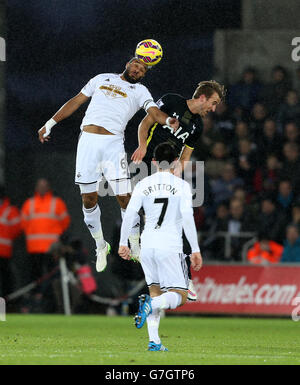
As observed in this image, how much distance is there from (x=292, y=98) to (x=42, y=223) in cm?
562

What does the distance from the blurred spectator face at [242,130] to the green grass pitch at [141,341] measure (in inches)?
152

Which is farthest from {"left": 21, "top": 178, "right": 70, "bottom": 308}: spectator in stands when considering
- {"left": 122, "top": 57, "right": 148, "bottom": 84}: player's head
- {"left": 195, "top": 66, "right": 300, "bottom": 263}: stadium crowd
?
{"left": 122, "top": 57, "right": 148, "bottom": 84}: player's head

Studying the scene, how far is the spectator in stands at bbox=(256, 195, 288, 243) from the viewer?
19.5 m

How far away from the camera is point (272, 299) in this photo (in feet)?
63.0

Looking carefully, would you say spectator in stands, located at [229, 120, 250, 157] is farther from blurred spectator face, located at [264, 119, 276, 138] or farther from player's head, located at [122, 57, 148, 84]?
player's head, located at [122, 57, 148, 84]

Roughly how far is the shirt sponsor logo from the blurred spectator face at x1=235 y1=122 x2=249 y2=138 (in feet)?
26.7

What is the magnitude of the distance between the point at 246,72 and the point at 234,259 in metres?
3.96

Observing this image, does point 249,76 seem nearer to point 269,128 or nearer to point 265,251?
point 269,128

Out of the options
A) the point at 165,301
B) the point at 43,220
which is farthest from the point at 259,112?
the point at 165,301

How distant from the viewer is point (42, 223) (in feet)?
65.1

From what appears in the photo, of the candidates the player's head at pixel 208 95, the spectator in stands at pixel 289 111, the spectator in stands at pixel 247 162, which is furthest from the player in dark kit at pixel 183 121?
the spectator in stands at pixel 289 111

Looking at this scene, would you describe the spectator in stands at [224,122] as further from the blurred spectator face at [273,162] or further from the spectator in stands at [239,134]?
the blurred spectator face at [273,162]

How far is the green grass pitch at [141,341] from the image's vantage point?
10.5 metres

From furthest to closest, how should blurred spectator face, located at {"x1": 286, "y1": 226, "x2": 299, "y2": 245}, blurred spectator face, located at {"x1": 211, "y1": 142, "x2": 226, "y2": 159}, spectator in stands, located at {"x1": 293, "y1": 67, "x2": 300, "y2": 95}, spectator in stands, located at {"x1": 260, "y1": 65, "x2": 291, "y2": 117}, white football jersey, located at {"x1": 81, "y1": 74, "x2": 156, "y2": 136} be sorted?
spectator in stands, located at {"x1": 293, "y1": 67, "x2": 300, "y2": 95} < spectator in stands, located at {"x1": 260, "y1": 65, "x2": 291, "y2": 117} < blurred spectator face, located at {"x1": 211, "y1": 142, "x2": 226, "y2": 159} < blurred spectator face, located at {"x1": 286, "y1": 226, "x2": 299, "y2": 245} < white football jersey, located at {"x1": 81, "y1": 74, "x2": 156, "y2": 136}
